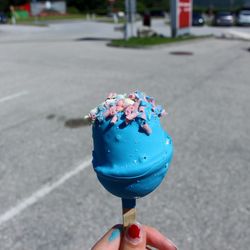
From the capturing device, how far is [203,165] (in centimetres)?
538

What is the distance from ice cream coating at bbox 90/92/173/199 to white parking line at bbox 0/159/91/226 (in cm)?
300

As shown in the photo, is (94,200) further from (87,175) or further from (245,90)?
(245,90)

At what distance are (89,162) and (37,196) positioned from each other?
3.54 feet

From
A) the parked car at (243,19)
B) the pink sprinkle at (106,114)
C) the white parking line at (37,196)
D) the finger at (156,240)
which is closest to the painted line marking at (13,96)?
the white parking line at (37,196)

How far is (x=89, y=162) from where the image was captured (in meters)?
5.52

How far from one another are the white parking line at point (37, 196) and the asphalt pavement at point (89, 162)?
11 mm

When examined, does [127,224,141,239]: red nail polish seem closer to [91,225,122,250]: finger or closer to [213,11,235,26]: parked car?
[91,225,122,250]: finger

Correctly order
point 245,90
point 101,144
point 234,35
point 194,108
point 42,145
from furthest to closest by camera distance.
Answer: point 234,35, point 245,90, point 194,108, point 42,145, point 101,144

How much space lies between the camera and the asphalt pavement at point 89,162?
3.99 m

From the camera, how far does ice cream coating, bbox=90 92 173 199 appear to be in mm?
1430

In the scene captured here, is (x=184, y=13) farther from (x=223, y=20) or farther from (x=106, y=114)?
(x=106, y=114)

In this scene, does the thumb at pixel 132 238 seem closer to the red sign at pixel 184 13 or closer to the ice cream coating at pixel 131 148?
the ice cream coating at pixel 131 148

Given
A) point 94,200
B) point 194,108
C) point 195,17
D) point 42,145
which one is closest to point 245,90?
point 194,108

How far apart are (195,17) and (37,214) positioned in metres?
34.9
